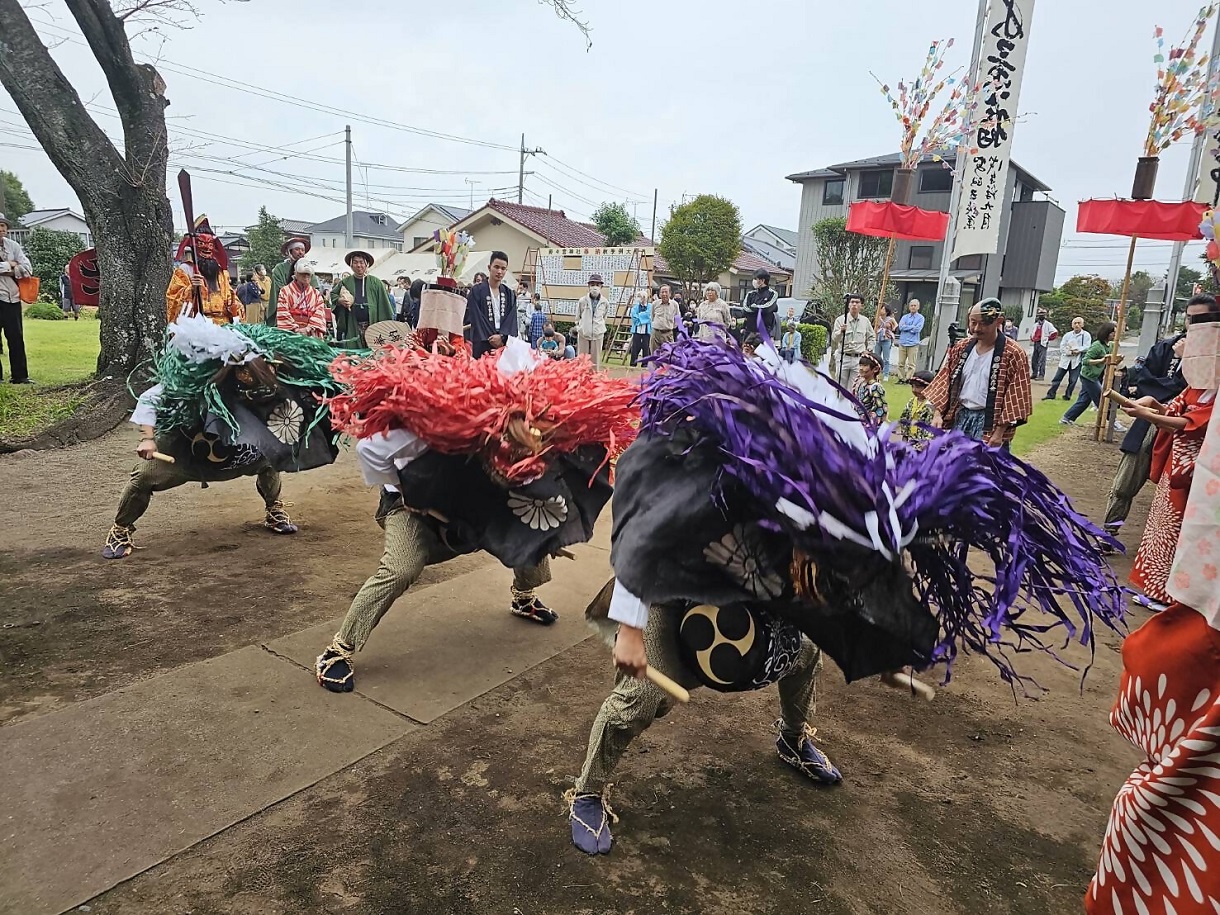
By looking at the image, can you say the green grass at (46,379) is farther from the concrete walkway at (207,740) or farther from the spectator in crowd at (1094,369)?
the spectator in crowd at (1094,369)

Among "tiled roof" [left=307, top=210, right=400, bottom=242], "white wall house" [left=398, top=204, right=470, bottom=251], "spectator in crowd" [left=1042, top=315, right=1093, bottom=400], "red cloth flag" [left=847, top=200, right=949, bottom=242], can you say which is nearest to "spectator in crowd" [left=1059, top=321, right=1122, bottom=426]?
"red cloth flag" [left=847, top=200, right=949, bottom=242]

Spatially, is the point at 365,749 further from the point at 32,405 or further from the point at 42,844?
the point at 32,405

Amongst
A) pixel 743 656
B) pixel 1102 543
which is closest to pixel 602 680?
pixel 743 656

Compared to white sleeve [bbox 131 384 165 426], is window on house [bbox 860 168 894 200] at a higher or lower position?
higher

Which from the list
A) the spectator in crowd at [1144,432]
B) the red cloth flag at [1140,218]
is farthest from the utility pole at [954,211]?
the red cloth flag at [1140,218]

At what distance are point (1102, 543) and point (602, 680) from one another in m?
2.18

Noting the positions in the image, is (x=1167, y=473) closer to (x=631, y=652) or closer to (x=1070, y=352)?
(x=631, y=652)

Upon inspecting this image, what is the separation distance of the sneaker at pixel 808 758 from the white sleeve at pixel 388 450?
1882 mm

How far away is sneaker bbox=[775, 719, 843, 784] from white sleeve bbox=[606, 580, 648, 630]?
1.21 m

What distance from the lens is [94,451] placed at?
715 cm

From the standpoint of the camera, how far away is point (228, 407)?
4.17m

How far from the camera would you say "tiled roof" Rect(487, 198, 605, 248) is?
2859 cm

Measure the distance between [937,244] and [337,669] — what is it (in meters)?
31.2

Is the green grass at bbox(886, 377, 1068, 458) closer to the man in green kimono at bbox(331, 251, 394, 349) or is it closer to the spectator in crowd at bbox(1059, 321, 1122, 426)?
the spectator in crowd at bbox(1059, 321, 1122, 426)
